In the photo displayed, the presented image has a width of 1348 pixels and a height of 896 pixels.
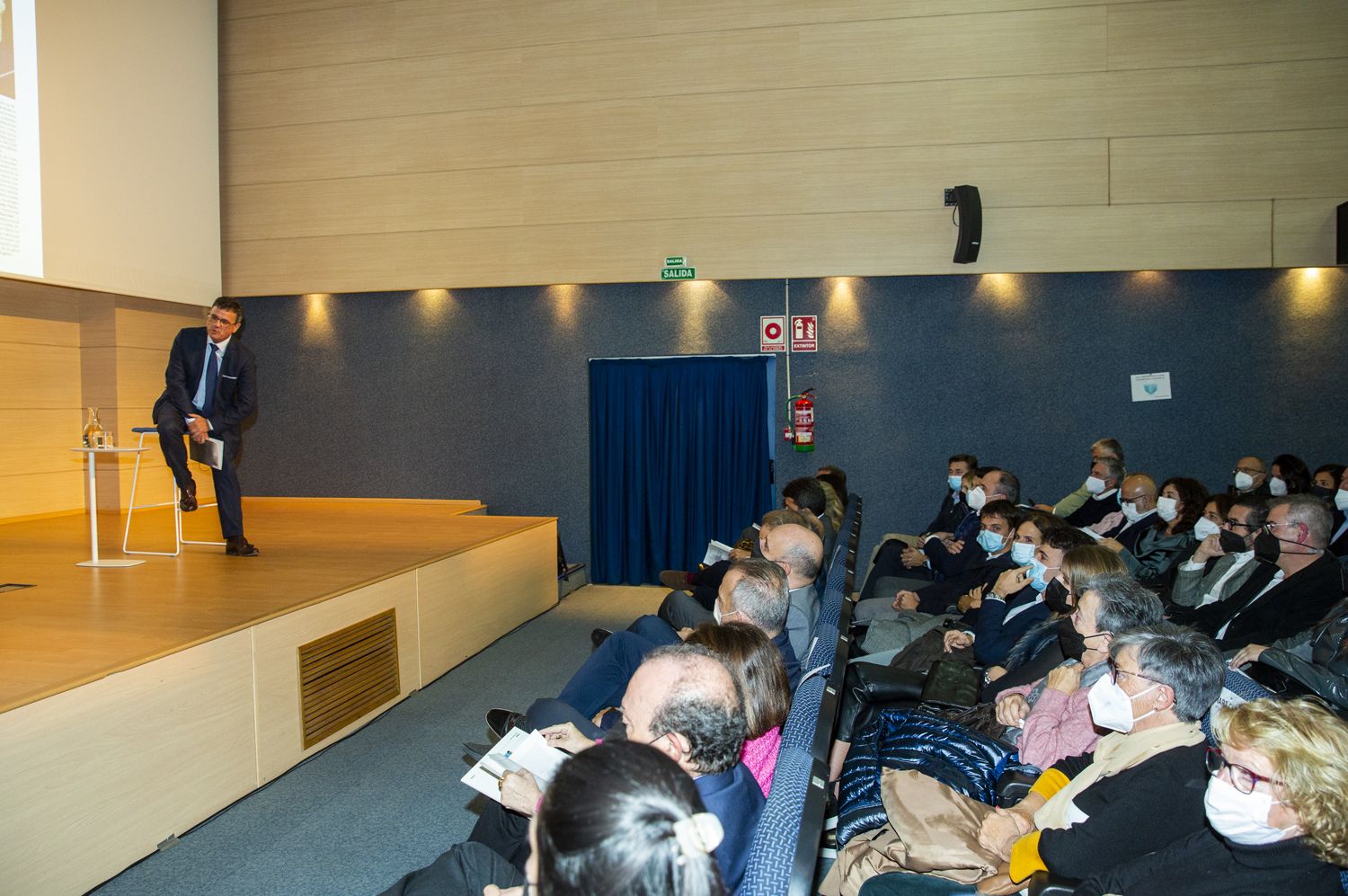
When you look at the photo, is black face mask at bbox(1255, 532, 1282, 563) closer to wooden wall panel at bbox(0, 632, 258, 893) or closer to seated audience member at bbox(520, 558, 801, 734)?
seated audience member at bbox(520, 558, 801, 734)

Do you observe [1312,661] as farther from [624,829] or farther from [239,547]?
[239,547]

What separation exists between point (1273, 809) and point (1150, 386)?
6.24 metres

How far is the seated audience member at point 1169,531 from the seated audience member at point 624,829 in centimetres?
435

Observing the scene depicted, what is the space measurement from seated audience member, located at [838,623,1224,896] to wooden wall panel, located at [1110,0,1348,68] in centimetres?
623

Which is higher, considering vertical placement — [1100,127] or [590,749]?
[1100,127]

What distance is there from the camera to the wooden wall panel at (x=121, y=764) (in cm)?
257

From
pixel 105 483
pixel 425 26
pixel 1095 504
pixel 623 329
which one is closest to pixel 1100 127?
pixel 1095 504

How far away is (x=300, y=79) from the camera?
8.15 metres

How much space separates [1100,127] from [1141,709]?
241 inches

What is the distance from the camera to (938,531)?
678cm

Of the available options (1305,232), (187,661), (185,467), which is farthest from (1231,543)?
(185,467)

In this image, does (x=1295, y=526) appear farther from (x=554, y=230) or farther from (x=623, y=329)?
(x=554, y=230)

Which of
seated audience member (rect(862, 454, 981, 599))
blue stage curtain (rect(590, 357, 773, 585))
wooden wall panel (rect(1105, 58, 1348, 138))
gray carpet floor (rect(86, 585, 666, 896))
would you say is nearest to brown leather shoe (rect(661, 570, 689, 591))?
seated audience member (rect(862, 454, 981, 599))

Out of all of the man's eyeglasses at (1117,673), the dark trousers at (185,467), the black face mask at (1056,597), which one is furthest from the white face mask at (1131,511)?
the dark trousers at (185,467)
